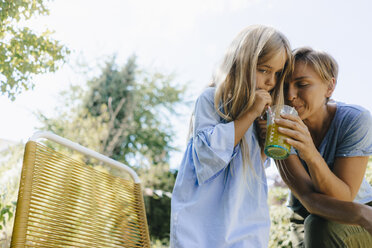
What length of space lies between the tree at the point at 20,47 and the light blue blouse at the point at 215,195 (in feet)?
8.13

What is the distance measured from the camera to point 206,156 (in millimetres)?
1620

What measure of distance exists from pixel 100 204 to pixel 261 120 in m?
0.90

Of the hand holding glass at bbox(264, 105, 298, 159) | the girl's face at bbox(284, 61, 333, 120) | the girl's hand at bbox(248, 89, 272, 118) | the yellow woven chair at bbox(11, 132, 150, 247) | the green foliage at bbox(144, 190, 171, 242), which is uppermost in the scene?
the girl's face at bbox(284, 61, 333, 120)

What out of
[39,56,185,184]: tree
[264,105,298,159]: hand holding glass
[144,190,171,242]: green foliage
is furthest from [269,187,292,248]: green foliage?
[39,56,185,184]: tree

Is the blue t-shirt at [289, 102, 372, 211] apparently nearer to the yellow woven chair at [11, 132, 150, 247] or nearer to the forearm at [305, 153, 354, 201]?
the forearm at [305, 153, 354, 201]

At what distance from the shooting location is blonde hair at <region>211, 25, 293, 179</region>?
181cm

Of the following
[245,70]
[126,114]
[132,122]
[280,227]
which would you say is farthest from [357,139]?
[132,122]

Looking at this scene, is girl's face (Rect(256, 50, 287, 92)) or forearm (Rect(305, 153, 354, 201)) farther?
girl's face (Rect(256, 50, 287, 92))

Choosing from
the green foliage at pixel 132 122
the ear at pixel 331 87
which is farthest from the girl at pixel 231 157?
the green foliage at pixel 132 122

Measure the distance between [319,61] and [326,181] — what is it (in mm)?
702

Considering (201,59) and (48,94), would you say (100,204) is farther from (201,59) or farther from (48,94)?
(201,59)

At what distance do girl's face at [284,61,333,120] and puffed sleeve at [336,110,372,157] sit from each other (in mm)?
228

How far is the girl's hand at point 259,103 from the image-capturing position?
169 cm

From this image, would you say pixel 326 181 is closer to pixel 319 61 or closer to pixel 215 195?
→ pixel 215 195
